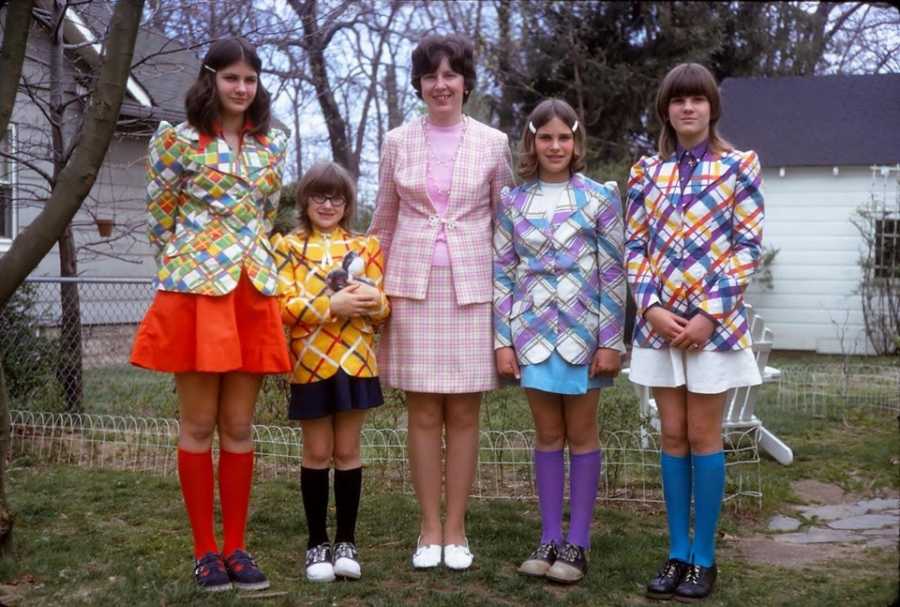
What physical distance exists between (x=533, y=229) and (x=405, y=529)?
147 centimetres

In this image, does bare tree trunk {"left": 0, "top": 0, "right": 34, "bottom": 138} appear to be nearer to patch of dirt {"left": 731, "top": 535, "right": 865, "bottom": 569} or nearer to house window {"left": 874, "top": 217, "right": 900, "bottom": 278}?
patch of dirt {"left": 731, "top": 535, "right": 865, "bottom": 569}

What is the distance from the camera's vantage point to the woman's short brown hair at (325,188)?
11.0 feet

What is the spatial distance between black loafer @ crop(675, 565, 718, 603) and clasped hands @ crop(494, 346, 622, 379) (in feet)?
2.36

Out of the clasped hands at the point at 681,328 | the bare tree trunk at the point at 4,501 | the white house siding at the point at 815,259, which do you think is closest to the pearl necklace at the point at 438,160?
the clasped hands at the point at 681,328

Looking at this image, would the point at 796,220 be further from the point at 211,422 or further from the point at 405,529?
the point at 211,422

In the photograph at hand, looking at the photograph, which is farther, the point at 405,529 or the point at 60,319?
the point at 60,319

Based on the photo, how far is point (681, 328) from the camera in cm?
310

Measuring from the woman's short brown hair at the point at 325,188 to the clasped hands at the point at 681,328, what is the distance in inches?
45.1

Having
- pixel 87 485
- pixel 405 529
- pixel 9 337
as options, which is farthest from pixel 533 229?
pixel 9 337

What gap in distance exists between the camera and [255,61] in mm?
3195

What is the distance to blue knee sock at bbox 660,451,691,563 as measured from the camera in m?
3.26

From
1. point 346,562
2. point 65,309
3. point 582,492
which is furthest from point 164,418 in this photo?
point 582,492

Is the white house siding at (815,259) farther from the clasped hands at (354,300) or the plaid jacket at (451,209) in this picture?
the clasped hands at (354,300)

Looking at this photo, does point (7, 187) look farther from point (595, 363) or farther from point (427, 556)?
point (595, 363)
